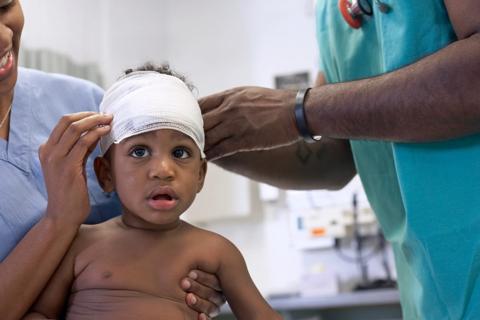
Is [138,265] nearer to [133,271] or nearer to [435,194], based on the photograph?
[133,271]

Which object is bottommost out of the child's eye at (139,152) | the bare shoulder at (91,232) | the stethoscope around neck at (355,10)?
the bare shoulder at (91,232)

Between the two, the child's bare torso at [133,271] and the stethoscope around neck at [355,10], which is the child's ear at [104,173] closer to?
the child's bare torso at [133,271]

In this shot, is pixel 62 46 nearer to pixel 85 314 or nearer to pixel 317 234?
pixel 317 234

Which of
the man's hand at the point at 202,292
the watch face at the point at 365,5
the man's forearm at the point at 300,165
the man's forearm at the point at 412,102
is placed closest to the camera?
the man's forearm at the point at 412,102

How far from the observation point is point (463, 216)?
1.32 metres

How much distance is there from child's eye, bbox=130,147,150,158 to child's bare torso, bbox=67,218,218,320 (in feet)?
0.54

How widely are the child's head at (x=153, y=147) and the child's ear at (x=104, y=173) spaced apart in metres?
0.02

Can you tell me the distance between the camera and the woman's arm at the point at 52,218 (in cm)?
121

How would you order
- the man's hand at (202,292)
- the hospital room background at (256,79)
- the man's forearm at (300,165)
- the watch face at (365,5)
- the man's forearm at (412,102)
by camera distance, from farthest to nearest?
the hospital room background at (256,79), the man's forearm at (300,165), the watch face at (365,5), the man's hand at (202,292), the man's forearm at (412,102)

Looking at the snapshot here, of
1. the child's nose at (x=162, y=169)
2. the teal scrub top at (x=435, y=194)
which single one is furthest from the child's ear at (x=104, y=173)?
the teal scrub top at (x=435, y=194)

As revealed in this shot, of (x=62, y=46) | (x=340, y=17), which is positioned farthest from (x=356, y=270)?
(x=340, y=17)

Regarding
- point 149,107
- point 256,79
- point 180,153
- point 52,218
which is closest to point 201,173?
point 180,153

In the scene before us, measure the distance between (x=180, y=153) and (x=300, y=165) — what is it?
0.60 m

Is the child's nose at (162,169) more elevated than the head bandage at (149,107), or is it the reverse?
the head bandage at (149,107)
